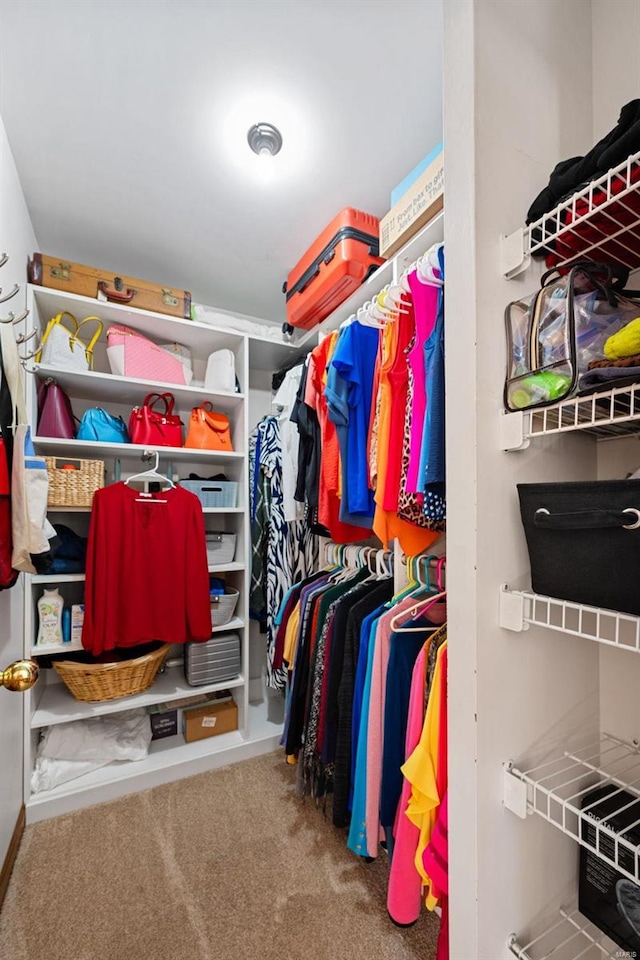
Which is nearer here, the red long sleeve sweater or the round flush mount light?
the round flush mount light

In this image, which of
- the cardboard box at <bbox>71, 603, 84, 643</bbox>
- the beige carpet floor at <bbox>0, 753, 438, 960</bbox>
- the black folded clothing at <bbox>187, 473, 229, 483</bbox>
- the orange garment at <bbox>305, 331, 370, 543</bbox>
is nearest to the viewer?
the beige carpet floor at <bbox>0, 753, 438, 960</bbox>

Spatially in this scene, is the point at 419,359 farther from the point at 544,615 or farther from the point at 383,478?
the point at 544,615

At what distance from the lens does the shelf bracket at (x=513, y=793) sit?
78 centimetres

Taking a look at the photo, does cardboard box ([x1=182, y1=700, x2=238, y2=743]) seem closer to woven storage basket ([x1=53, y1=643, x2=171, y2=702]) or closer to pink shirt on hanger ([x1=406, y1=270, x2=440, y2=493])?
woven storage basket ([x1=53, y1=643, x2=171, y2=702])

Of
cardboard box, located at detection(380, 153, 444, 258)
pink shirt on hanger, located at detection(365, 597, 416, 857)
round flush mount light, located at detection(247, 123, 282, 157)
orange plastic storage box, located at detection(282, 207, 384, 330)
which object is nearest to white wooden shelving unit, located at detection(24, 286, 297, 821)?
orange plastic storage box, located at detection(282, 207, 384, 330)

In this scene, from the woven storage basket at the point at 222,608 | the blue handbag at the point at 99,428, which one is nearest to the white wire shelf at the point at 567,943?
the woven storage basket at the point at 222,608

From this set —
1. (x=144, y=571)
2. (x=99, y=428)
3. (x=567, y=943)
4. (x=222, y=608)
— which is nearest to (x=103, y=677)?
(x=144, y=571)

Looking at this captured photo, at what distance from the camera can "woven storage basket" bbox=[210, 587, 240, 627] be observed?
86.5 inches

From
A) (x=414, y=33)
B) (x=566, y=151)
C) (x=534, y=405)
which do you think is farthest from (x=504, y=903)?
(x=414, y=33)

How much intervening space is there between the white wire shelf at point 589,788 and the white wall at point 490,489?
0.12ft

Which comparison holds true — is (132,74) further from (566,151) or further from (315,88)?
(566,151)

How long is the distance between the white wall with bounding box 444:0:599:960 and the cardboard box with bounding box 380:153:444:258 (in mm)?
430

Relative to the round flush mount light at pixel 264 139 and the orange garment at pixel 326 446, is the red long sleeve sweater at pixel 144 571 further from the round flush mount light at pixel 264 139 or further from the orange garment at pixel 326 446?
the round flush mount light at pixel 264 139

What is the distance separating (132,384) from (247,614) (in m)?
1.34
